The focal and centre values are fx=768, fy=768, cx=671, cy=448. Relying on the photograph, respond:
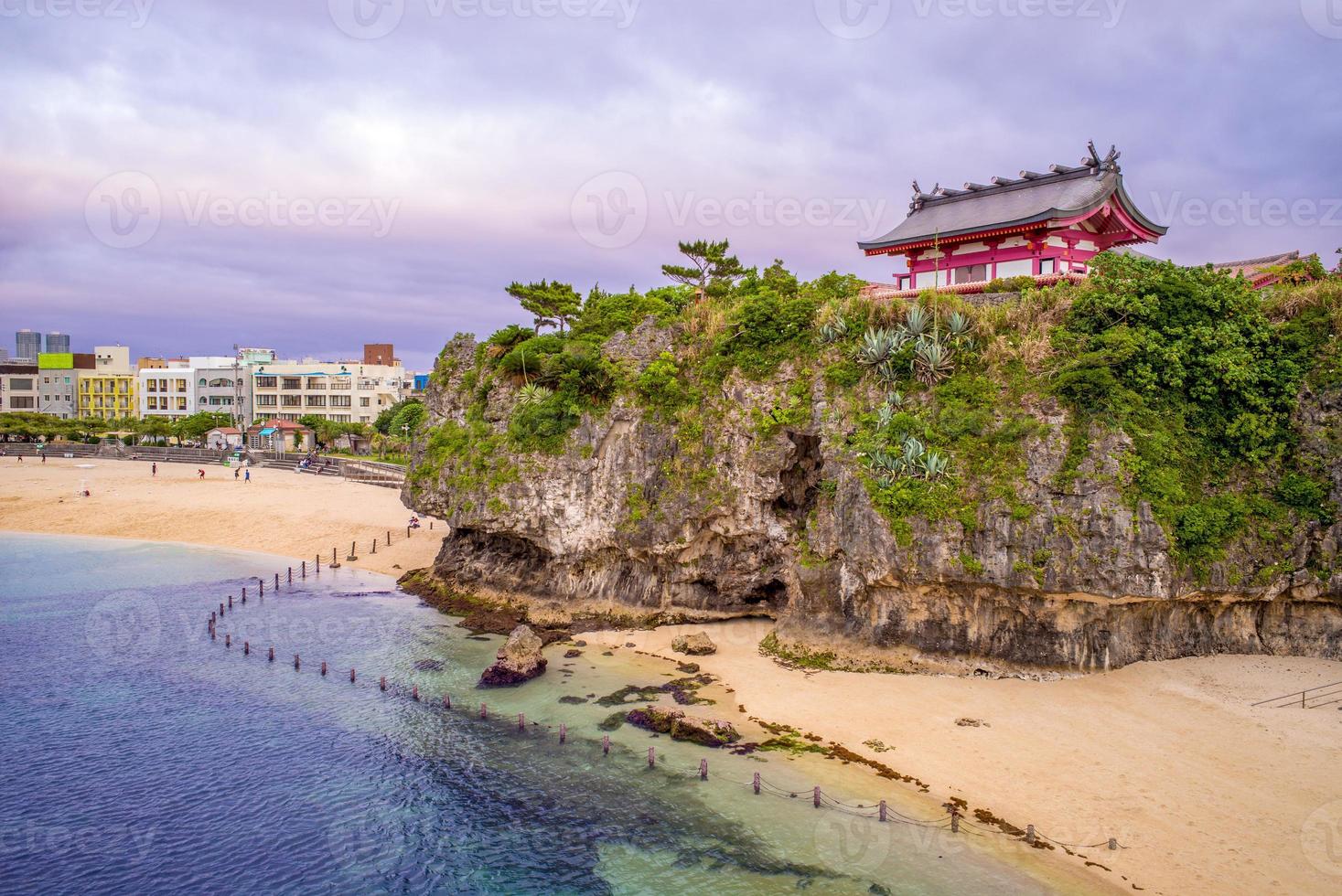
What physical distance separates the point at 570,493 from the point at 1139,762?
2113 centimetres

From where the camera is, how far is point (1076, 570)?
75.5 feet

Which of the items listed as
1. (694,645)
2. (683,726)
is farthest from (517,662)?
(683,726)

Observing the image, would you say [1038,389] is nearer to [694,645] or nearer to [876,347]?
[876,347]

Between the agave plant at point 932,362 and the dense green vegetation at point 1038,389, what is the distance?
6 centimetres

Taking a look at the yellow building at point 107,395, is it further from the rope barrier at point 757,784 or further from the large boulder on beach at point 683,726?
the large boulder on beach at point 683,726

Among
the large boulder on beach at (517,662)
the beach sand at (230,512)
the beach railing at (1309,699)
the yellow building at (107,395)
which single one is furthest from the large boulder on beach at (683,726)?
the yellow building at (107,395)

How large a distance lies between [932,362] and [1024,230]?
359 inches

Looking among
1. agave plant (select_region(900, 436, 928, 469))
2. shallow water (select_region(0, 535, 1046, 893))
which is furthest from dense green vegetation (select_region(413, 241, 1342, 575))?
shallow water (select_region(0, 535, 1046, 893))

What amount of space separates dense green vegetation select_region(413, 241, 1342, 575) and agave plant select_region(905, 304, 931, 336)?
0.24 ft

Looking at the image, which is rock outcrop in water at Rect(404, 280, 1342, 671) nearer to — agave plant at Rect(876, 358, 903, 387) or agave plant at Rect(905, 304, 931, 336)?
agave plant at Rect(876, 358, 903, 387)

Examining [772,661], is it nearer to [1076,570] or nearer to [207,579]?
[1076,570]

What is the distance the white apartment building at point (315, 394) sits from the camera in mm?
101625

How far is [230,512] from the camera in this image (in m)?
52.9

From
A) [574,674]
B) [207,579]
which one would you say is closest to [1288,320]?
[574,674]
